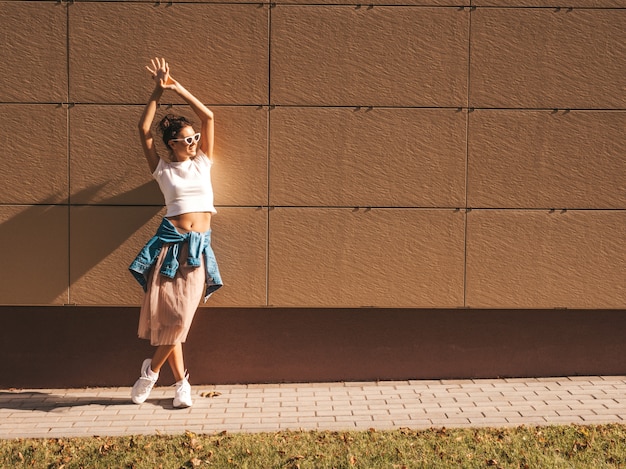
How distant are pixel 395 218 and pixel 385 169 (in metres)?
0.42

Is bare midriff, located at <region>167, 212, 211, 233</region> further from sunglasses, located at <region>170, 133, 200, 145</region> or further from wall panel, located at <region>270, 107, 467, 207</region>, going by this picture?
wall panel, located at <region>270, 107, 467, 207</region>

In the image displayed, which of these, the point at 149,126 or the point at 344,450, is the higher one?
the point at 149,126

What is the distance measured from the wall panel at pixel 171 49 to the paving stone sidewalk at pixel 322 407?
2.42m

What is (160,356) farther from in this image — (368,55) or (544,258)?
(544,258)

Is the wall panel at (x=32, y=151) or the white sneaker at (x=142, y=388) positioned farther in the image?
the wall panel at (x=32, y=151)

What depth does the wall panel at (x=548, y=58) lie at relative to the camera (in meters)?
6.20

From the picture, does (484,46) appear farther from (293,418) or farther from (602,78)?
(293,418)

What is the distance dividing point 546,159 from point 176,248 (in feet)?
10.3

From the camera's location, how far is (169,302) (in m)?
5.62

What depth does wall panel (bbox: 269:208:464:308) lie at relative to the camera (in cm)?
625

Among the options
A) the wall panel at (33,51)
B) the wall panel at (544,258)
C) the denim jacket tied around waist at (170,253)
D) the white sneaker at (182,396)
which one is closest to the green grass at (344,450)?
the white sneaker at (182,396)

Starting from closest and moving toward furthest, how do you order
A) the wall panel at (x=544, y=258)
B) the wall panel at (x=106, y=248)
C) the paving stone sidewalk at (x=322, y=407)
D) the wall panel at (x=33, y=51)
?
the paving stone sidewalk at (x=322, y=407), the wall panel at (x=33, y=51), the wall panel at (x=106, y=248), the wall panel at (x=544, y=258)

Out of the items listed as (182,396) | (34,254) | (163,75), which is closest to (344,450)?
(182,396)

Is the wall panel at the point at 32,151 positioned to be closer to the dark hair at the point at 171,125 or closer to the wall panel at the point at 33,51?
the wall panel at the point at 33,51
